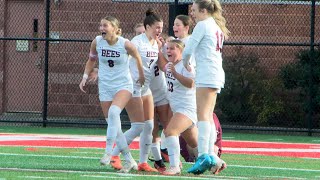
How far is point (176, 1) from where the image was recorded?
2088cm

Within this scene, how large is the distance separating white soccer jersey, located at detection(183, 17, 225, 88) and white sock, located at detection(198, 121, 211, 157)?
0.43m

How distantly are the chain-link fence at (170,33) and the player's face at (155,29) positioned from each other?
7.37 m

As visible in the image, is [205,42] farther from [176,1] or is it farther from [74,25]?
[74,25]

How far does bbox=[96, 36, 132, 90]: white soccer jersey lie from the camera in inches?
501

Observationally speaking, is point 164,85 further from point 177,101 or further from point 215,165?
point 215,165

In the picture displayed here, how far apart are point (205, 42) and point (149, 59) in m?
1.54

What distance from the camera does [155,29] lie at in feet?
43.2

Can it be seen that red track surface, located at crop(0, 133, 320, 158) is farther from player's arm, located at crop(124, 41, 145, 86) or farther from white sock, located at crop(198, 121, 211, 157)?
white sock, located at crop(198, 121, 211, 157)

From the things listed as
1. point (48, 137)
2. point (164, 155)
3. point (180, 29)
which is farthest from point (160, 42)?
point (48, 137)

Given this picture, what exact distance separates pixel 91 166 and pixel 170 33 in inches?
307

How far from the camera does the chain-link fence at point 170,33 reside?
21969 mm

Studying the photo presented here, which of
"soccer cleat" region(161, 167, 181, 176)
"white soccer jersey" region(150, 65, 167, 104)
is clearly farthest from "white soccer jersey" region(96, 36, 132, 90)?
"soccer cleat" region(161, 167, 181, 176)

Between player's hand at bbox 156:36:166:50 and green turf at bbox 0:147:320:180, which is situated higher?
player's hand at bbox 156:36:166:50

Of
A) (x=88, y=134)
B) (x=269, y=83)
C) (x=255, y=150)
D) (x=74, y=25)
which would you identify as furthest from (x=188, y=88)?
(x=74, y=25)
